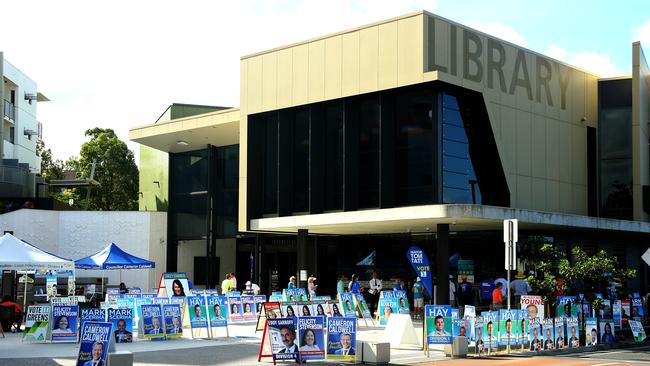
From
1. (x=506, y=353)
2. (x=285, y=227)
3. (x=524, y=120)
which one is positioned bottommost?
(x=506, y=353)

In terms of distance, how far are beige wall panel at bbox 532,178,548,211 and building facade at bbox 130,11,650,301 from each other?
0.08 metres

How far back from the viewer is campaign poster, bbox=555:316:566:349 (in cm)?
2198

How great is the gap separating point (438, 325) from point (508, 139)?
13.7 meters

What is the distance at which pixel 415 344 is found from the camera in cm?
2134

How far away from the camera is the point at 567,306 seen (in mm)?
23594

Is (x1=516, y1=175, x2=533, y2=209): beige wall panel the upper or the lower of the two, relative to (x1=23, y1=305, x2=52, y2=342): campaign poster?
upper

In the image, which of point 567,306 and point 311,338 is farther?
point 567,306

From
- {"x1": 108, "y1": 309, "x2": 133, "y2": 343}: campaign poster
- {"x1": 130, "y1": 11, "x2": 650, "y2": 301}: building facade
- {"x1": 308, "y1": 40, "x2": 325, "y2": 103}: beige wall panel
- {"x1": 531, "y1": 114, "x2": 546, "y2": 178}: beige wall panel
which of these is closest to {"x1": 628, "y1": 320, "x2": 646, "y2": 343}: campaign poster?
{"x1": 130, "y1": 11, "x2": 650, "y2": 301}: building facade

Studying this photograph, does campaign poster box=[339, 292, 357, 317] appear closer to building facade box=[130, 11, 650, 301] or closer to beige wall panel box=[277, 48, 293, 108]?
building facade box=[130, 11, 650, 301]

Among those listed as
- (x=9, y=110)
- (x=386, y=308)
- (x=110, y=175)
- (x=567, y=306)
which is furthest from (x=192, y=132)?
(x=110, y=175)

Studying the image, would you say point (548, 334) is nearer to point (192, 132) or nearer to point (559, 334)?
point (559, 334)

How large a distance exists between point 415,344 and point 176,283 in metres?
12.2

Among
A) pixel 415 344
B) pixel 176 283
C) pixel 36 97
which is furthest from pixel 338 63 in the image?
pixel 36 97

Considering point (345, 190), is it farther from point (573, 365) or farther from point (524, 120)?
point (573, 365)
